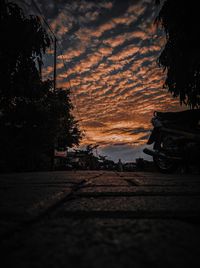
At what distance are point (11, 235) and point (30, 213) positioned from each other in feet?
0.71

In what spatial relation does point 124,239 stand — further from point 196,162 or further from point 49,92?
point 49,92

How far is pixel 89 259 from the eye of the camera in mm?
397

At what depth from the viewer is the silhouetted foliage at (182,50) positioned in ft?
21.1

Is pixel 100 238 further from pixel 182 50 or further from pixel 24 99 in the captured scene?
pixel 24 99

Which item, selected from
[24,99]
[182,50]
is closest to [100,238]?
[182,50]

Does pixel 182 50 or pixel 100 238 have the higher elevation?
pixel 182 50

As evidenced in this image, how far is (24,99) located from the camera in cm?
1166

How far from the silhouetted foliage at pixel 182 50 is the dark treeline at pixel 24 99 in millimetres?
3943

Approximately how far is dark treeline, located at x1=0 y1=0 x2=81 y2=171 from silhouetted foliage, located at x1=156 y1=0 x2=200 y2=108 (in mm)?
3943

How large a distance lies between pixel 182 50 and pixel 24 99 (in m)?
8.03

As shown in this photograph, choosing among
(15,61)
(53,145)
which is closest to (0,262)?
(15,61)

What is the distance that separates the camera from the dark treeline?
5508 mm

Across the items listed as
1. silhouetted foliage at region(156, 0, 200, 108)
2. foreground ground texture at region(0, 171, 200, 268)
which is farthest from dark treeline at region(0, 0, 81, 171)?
foreground ground texture at region(0, 171, 200, 268)

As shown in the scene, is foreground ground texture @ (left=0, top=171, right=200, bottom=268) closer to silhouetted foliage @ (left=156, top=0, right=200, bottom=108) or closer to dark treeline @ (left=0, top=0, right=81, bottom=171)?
dark treeline @ (left=0, top=0, right=81, bottom=171)
